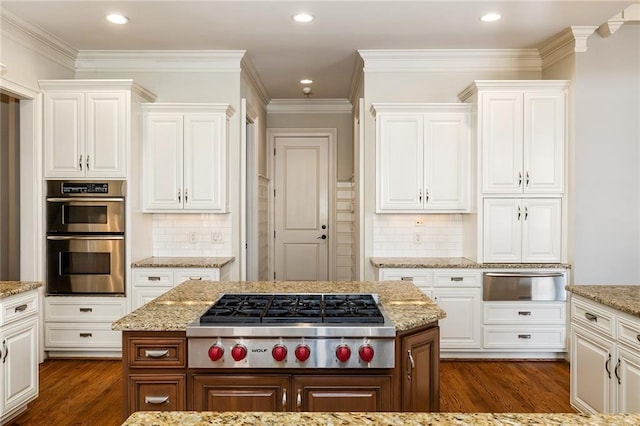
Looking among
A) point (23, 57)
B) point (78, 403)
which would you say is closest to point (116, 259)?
point (78, 403)

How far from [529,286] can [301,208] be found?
377 centimetres

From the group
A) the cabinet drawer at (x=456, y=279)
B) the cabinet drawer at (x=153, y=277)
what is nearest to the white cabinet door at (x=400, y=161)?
the cabinet drawer at (x=456, y=279)

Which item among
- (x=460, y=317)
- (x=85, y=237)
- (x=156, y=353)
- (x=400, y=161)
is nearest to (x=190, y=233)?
(x=85, y=237)

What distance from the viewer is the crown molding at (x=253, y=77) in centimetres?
501

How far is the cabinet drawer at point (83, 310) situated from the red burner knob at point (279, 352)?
2.73 metres

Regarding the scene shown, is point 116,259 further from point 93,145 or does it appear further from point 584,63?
point 584,63

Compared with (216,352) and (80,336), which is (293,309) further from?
(80,336)

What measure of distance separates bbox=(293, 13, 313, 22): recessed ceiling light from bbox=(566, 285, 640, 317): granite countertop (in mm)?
2675

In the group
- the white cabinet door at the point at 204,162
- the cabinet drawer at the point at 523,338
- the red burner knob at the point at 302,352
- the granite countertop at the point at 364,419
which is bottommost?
the cabinet drawer at the point at 523,338

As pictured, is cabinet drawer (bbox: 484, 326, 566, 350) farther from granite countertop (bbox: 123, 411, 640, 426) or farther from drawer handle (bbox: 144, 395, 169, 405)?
granite countertop (bbox: 123, 411, 640, 426)

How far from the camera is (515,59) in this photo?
478 cm

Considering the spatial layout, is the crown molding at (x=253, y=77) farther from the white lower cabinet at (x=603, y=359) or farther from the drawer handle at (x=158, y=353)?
the white lower cabinet at (x=603, y=359)

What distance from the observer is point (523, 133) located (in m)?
4.31

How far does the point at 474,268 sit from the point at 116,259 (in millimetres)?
3108
